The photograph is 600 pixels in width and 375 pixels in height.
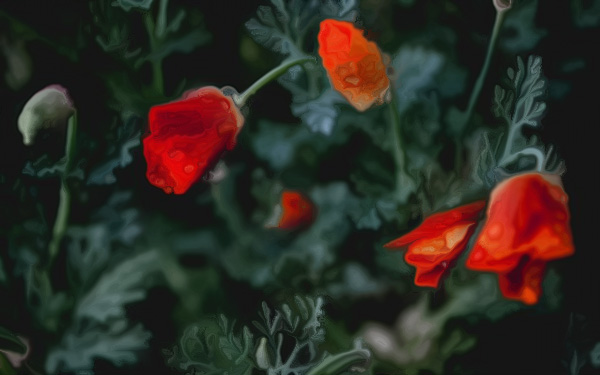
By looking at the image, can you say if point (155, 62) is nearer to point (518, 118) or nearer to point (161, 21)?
point (161, 21)

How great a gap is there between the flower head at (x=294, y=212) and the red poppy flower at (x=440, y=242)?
0.12 meters

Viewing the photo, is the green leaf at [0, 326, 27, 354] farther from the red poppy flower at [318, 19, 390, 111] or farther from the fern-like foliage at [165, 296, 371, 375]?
the red poppy flower at [318, 19, 390, 111]

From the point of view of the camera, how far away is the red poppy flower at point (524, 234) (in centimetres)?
53

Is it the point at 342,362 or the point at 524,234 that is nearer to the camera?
the point at 524,234

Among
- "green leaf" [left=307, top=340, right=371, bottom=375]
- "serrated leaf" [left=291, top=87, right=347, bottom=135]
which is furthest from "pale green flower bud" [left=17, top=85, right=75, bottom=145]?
"green leaf" [left=307, top=340, right=371, bottom=375]

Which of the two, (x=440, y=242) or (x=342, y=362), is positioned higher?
(x=440, y=242)

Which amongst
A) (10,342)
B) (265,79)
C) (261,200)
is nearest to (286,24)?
(265,79)

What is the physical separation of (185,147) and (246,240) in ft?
0.47

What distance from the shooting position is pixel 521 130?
648mm

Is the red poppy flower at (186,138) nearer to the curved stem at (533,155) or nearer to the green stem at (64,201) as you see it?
the green stem at (64,201)

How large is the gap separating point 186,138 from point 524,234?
301 mm

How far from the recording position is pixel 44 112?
0.64 m

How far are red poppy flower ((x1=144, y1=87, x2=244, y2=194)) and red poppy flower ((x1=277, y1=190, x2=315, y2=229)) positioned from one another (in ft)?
0.32

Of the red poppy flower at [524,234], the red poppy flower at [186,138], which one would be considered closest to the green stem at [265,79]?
the red poppy flower at [186,138]
